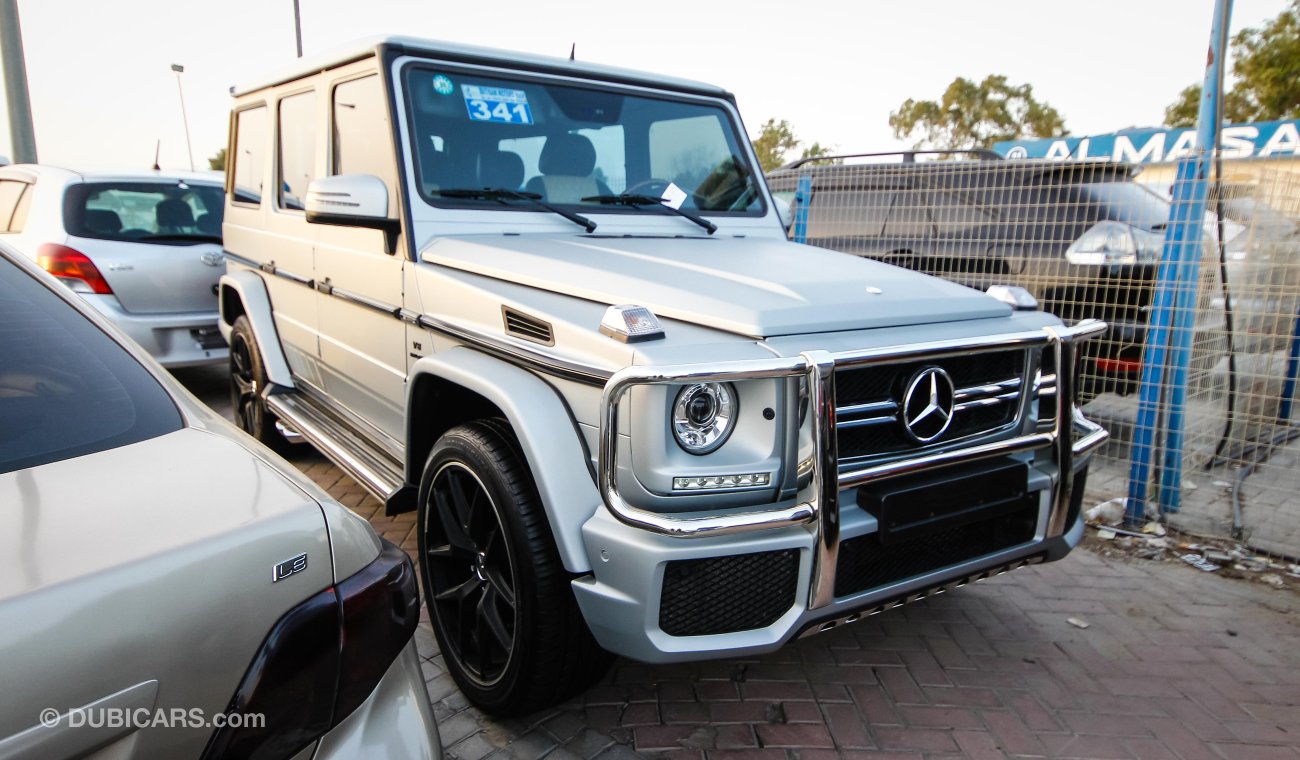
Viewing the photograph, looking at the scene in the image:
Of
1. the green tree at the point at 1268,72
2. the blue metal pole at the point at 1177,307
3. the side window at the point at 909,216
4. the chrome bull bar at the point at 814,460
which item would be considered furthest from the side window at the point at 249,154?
the green tree at the point at 1268,72

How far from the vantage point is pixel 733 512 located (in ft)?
6.65

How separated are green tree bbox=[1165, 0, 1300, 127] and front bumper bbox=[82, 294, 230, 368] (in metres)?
27.6

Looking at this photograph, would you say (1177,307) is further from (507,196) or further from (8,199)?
(8,199)

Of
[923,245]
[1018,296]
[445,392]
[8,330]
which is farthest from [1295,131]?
[8,330]

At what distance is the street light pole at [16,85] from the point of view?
8445mm

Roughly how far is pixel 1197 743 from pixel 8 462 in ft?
10.5

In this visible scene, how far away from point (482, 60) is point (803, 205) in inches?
142

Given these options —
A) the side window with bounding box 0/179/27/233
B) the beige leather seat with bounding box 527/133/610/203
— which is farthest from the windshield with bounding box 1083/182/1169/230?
the side window with bounding box 0/179/27/233

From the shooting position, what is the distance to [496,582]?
2436mm

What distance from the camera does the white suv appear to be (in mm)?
5523

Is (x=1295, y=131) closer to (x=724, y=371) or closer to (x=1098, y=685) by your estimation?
(x=1098, y=685)

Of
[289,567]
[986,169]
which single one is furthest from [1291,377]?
[289,567]

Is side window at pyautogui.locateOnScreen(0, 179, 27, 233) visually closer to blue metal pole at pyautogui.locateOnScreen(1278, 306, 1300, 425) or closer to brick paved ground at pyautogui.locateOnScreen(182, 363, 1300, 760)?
brick paved ground at pyautogui.locateOnScreen(182, 363, 1300, 760)

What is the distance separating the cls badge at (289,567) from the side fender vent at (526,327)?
3.89 feet
